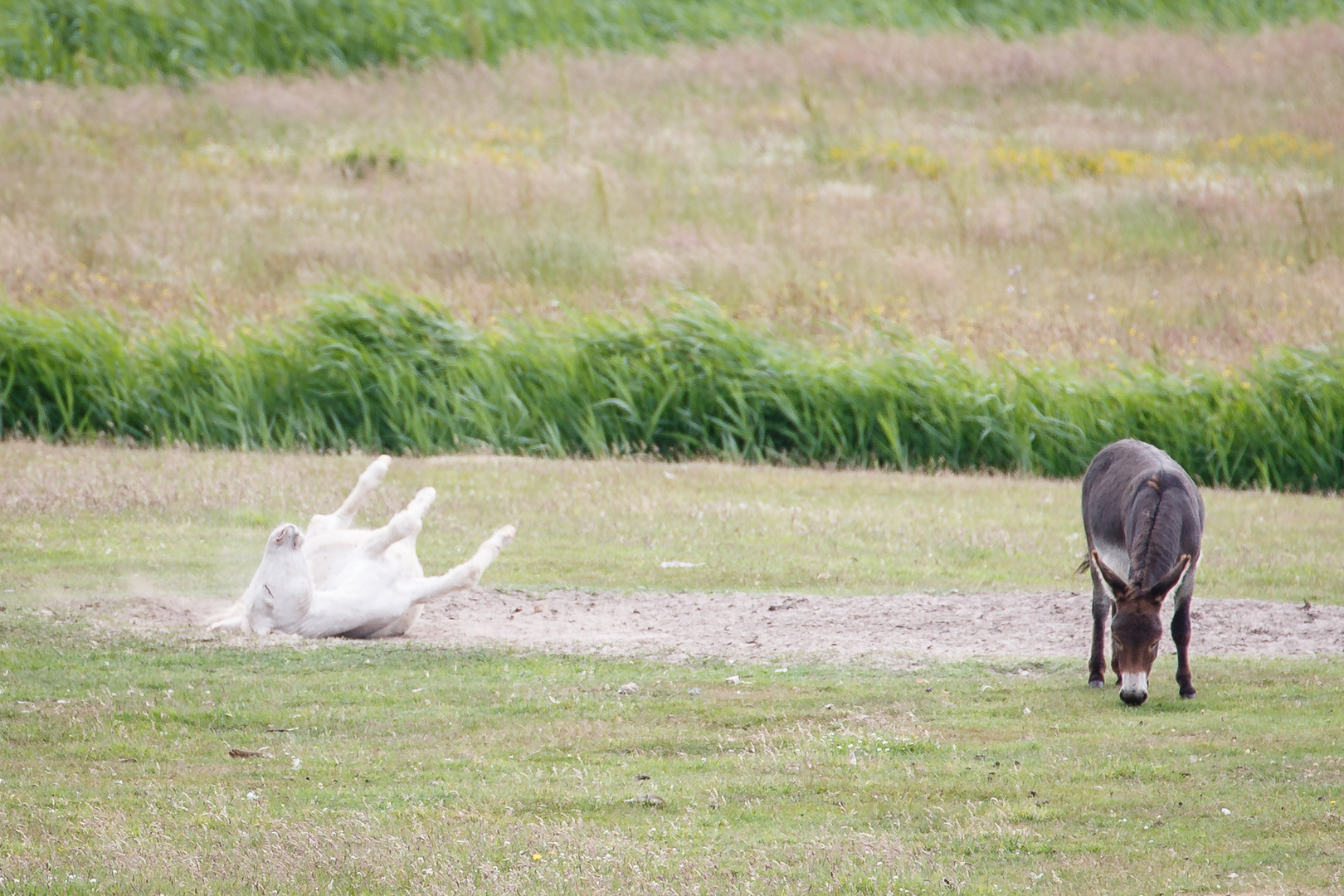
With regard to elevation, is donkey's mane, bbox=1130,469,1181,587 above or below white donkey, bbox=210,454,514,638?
above

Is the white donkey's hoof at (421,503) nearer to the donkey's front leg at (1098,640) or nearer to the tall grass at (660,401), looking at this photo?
the donkey's front leg at (1098,640)

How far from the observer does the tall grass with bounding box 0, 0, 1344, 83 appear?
32031mm

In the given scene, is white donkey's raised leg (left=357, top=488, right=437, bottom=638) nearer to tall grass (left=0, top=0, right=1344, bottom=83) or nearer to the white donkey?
the white donkey

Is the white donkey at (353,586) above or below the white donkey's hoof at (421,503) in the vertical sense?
below

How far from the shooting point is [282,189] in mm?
26000

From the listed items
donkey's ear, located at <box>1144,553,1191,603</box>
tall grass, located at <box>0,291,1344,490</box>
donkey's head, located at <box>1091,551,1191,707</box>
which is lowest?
tall grass, located at <box>0,291,1344,490</box>

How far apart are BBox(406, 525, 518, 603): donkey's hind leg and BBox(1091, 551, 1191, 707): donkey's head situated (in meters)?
3.39

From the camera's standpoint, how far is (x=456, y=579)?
29.1 feet

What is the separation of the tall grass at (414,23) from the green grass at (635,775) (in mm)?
25916

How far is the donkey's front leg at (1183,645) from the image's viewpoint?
25.8 feet

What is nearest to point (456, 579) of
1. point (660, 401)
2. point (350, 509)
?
point (350, 509)

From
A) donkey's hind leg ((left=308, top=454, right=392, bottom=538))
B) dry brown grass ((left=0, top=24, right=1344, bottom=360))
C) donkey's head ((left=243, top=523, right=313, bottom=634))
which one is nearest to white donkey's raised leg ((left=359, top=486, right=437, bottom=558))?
donkey's head ((left=243, top=523, right=313, bottom=634))

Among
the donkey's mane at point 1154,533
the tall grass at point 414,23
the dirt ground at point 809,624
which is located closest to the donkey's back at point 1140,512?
the donkey's mane at point 1154,533

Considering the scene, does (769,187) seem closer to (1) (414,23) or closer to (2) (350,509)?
(1) (414,23)
